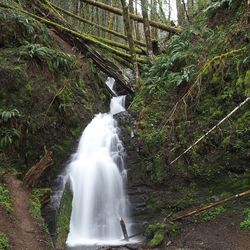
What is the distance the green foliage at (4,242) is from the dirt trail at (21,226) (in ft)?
0.39

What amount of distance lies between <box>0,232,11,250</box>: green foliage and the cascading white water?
73.7 inches

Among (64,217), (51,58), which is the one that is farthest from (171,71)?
(64,217)

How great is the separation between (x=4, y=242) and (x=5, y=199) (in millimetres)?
1307

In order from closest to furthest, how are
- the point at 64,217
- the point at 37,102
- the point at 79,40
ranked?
1. the point at 64,217
2. the point at 37,102
3. the point at 79,40

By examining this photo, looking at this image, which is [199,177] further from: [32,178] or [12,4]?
[12,4]

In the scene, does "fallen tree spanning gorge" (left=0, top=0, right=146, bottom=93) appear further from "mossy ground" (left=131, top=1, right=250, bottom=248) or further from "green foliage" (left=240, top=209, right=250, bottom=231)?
"green foliage" (left=240, top=209, right=250, bottom=231)

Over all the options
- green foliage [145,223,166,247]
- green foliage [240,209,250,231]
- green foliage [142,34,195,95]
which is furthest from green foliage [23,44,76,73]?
green foliage [240,209,250,231]

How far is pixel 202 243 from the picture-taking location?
249 inches

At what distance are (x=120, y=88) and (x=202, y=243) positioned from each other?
8620 millimetres

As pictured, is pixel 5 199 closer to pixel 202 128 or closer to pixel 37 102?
pixel 37 102

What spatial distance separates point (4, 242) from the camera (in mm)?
5582

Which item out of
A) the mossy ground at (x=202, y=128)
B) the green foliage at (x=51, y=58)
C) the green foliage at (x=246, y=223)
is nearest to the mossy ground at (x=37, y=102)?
the green foliage at (x=51, y=58)

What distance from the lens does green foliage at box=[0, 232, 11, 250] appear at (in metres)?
5.50

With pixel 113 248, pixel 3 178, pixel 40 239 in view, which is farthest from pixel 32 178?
pixel 113 248
